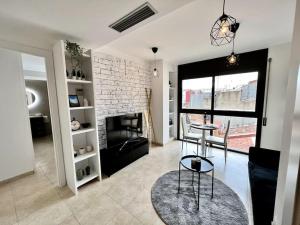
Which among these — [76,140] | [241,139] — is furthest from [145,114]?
[241,139]

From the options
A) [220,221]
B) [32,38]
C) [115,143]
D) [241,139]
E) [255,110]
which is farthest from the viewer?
[241,139]

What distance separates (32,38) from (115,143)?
216cm

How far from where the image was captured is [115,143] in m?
2.88

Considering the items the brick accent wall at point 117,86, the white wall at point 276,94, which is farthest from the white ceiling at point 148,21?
the brick accent wall at point 117,86

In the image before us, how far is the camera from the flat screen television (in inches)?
108

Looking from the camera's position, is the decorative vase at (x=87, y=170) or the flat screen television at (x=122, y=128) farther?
the flat screen television at (x=122, y=128)

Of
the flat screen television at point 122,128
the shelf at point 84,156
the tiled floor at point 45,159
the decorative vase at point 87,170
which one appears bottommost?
the tiled floor at point 45,159

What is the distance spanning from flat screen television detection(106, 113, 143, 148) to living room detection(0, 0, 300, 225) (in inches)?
1.0

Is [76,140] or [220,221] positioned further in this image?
[76,140]

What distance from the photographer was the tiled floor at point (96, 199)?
1.67 m

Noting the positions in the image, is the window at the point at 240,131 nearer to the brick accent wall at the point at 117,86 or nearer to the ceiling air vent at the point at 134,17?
the brick accent wall at the point at 117,86

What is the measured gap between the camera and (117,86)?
10.6ft

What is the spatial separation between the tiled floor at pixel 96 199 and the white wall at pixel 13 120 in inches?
12.2

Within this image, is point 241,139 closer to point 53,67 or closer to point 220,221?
point 220,221
